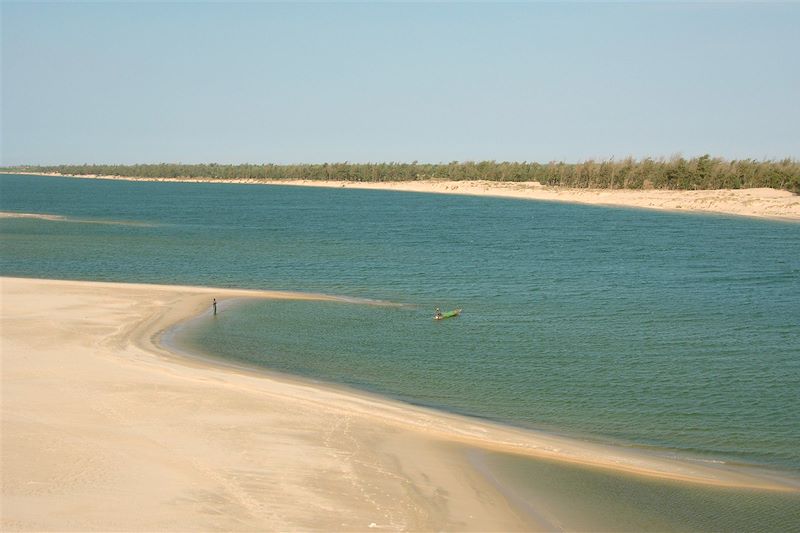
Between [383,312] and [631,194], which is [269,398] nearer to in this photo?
[383,312]

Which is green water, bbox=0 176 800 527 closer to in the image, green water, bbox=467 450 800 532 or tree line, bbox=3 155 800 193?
green water, bbox=467 450 800 532

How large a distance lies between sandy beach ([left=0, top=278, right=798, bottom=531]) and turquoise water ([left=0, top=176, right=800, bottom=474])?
1.70 metres

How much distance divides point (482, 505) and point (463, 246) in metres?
40.8

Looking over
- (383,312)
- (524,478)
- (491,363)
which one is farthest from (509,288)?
(524,478)

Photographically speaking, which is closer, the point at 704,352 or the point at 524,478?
the point at 524,478

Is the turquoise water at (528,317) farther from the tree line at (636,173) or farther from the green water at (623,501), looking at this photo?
the tree line at (636,173)

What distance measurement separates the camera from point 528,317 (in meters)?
28.3

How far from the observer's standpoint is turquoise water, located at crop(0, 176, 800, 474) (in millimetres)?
18109

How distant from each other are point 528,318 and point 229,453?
53.7 feet

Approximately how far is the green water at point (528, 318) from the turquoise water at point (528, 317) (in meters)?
0.08

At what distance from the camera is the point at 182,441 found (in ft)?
46.6

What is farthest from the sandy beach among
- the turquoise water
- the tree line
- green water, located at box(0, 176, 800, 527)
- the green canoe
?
the tree line

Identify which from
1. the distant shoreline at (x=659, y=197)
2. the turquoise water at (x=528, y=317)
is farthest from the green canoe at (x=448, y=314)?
the distant shoreline at (x=659, y=197)

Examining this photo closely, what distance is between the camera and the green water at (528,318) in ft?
59.2
